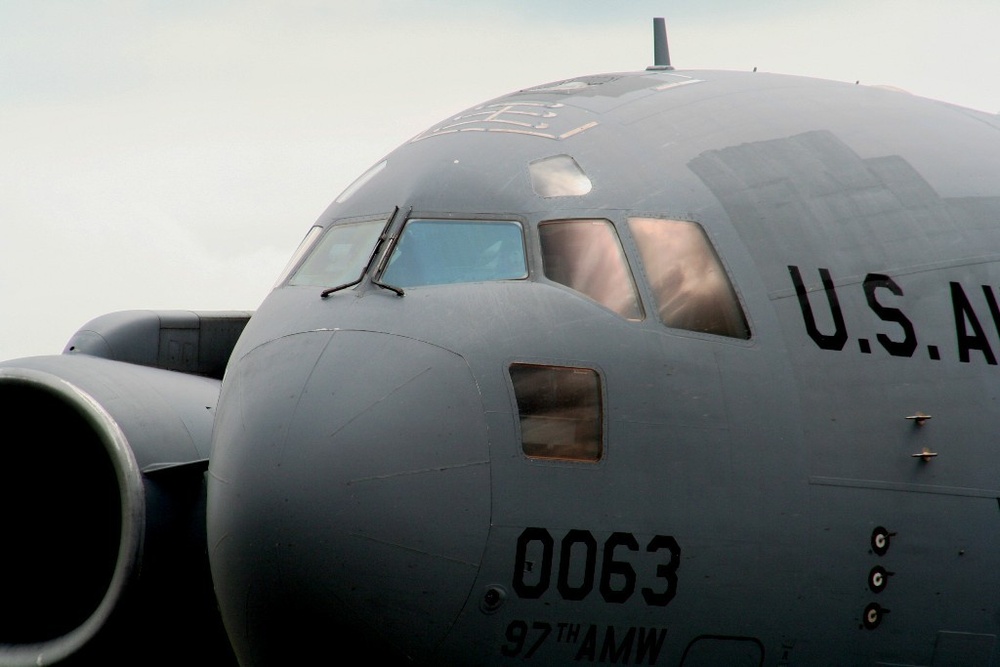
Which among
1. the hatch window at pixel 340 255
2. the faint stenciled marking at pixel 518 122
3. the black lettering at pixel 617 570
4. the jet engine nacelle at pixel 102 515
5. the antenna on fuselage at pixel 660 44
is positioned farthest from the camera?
the antenna on fuselage at pixel 660 44

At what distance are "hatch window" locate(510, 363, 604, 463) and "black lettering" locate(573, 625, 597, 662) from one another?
2.67 feet

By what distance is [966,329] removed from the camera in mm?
7961

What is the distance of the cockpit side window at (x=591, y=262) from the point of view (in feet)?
23.3

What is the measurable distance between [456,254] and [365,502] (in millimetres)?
1496

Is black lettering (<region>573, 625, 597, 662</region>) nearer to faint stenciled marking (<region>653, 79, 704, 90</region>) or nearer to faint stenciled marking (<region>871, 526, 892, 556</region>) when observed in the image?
faint stenciled marking (<region>871, 526, 892, 556</region>)

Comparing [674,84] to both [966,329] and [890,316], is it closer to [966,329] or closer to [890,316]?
[890,316]

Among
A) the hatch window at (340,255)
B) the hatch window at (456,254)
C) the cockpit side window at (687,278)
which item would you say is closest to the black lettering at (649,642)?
the cockpit side window at (687,278)

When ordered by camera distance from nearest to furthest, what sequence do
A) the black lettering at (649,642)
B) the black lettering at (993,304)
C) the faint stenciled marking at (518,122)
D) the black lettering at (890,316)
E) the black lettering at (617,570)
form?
the black lettering at (617,570), the black lettering at (649,642), the black lettering at (890,316), the faint stenciled marking at (518,122), the black lettering at (993,304)

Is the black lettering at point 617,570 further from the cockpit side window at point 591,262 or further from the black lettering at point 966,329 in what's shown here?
the black lettering at point 966,329

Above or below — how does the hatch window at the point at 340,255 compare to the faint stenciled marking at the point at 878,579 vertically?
above

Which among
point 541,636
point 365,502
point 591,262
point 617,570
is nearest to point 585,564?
point 617,570

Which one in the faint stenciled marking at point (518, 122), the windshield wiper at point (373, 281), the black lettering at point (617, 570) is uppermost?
the faint stenciled marking at point (518, 122)

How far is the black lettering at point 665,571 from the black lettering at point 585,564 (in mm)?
284

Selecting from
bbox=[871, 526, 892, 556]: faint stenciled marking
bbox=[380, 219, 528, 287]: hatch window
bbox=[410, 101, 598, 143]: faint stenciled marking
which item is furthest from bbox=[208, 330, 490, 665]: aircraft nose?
bbox=[871, 526, 892, 556]: faint stenciled marking
